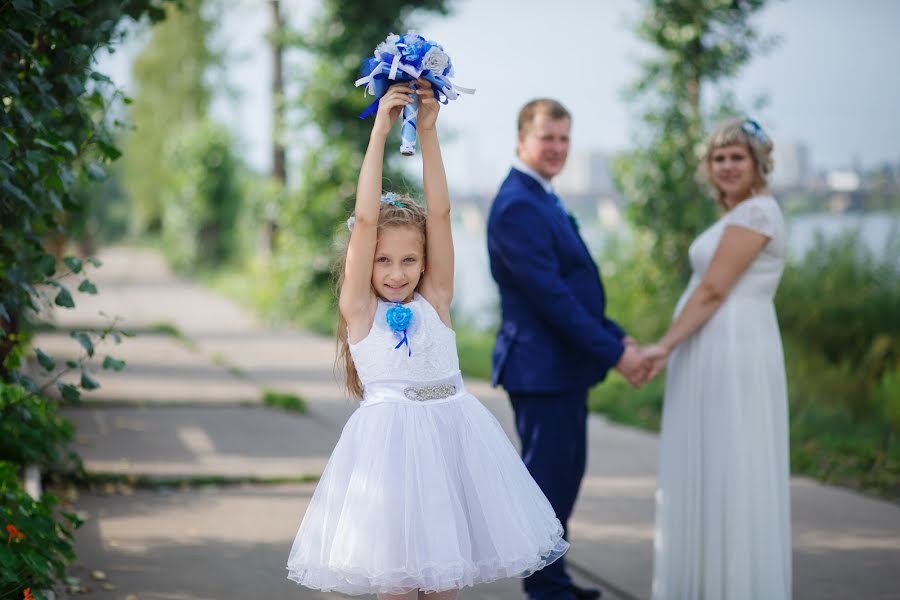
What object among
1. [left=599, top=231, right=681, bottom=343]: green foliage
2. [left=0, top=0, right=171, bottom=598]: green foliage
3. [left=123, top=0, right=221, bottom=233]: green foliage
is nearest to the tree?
[left=599, top=231, right=681, bottom=343]: green foliage

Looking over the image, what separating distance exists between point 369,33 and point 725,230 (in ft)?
33.9

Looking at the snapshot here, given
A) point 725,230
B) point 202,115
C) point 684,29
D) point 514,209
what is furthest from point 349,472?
point 202,115

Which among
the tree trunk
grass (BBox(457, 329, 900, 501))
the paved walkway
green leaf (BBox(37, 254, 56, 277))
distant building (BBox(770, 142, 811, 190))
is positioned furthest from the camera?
the tree trunk

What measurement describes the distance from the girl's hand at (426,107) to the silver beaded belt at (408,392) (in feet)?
2.62

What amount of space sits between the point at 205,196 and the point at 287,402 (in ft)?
62.5

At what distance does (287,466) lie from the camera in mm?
6945

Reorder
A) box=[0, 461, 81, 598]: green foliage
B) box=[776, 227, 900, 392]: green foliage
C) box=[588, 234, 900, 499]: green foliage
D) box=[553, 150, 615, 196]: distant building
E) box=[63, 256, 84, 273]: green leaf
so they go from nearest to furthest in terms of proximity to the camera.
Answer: box=[0, 461, 81, 598]: green foliage
box=[63, 256, 84, 273]: green leaf
box=[588, 234, 900, 499]: green foliage
box=[776, 227, 900, 392]: green foliage
box=[553, 150, 615, 196]: distant building

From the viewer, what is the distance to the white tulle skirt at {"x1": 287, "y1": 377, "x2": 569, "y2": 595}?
121 inches

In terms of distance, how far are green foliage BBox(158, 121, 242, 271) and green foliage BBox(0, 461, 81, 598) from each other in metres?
23.1

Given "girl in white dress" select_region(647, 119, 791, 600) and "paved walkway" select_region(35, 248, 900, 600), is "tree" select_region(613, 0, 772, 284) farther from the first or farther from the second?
"girl in white dress" select_region(647, 119, 791, 600)

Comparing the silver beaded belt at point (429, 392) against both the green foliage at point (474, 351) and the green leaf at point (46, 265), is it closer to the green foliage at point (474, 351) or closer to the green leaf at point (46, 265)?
the green leaf at point (46, 265)

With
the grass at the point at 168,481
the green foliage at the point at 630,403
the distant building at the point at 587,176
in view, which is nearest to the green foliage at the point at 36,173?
the grass at the point at 168,481

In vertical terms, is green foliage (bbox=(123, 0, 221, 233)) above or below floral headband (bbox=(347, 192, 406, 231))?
above

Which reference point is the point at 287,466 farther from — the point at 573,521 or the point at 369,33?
the point at 369,33
